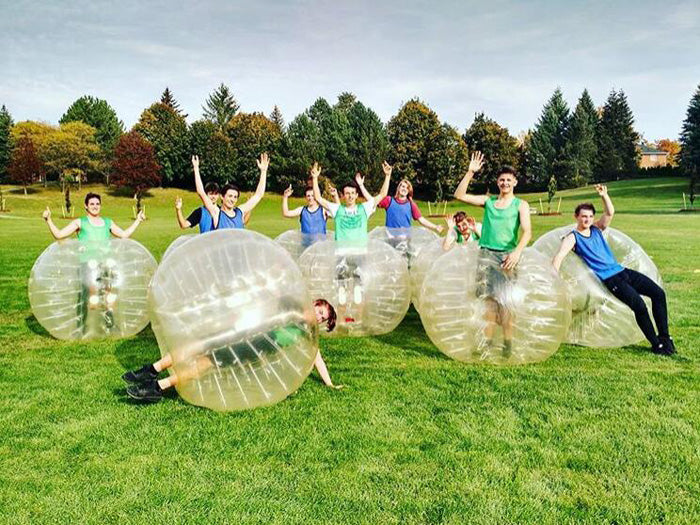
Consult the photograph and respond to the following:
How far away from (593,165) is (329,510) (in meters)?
83.1

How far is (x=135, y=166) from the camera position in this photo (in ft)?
196

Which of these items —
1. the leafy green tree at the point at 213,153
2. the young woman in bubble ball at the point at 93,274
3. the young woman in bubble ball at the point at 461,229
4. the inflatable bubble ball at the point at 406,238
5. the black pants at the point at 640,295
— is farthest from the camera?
the leafy green tree at the point at 213,153

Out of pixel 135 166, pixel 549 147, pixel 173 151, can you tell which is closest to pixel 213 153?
pixel 173 151

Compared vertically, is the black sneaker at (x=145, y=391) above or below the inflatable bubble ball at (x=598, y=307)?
below

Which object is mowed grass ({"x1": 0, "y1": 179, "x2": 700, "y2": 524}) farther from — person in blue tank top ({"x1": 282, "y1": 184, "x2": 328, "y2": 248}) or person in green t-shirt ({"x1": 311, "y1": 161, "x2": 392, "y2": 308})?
person in blue tank top ({"x1": 282, "y1": 184, "x2": 328, "y2": 248})

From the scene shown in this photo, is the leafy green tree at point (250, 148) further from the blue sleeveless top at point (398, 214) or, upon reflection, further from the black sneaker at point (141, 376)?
the black sneaker at point (141, 376)

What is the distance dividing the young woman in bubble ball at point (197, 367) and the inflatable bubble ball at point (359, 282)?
1.42m

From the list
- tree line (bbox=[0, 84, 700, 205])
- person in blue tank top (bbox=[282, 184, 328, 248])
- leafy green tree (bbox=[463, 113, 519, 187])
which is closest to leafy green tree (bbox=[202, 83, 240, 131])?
tree line (bbox=[0, 84, 700, 205])

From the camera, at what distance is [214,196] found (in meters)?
8.77

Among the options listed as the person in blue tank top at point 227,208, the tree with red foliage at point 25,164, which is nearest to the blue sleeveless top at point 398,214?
the person in blue tank top at point 227,208

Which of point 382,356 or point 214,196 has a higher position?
point 214,196

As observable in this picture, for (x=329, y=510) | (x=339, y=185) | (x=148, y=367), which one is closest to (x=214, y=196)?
(x=148, y=367)

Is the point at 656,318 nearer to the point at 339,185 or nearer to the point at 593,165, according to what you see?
the point at 339,185

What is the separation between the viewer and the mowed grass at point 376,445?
148 inches
